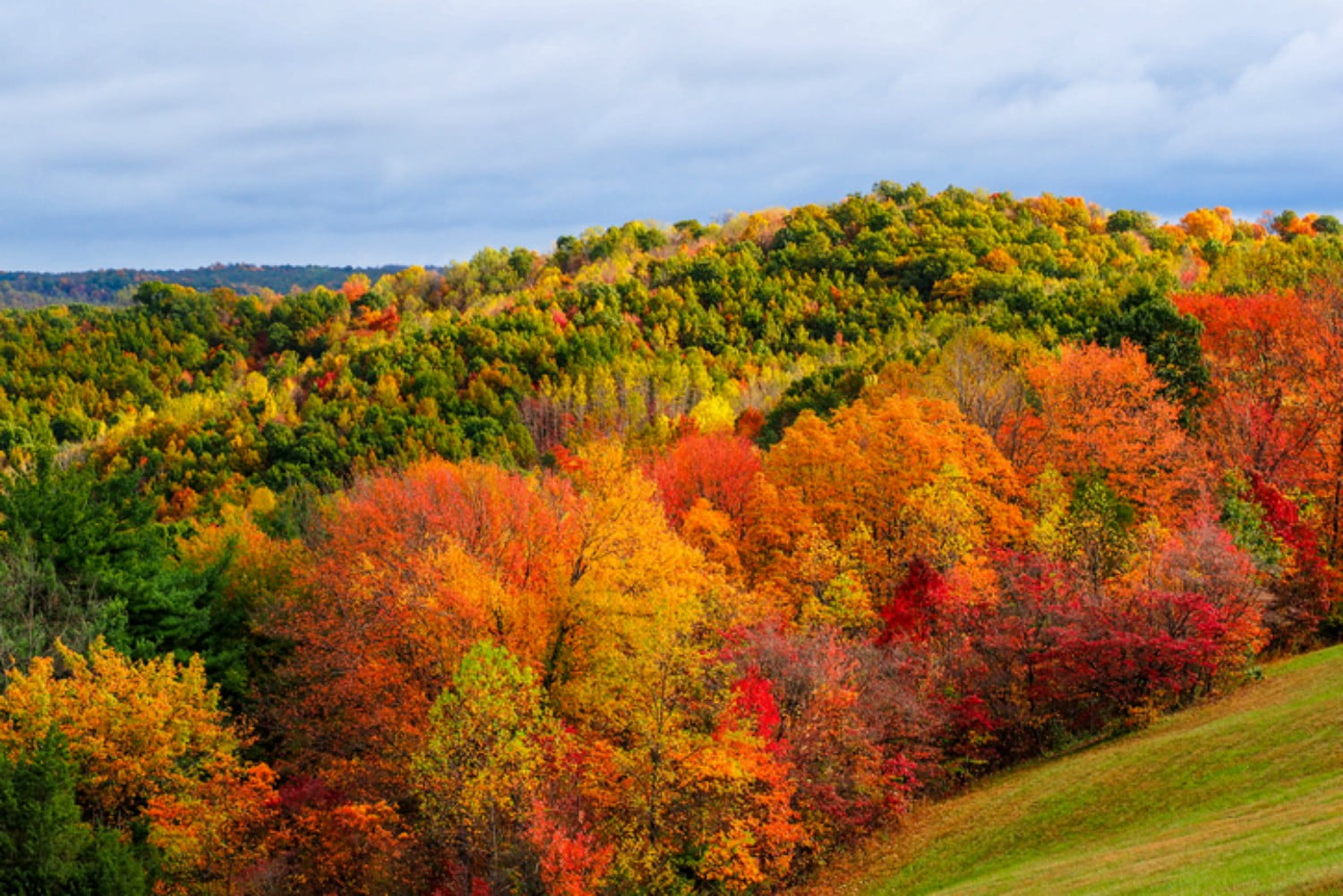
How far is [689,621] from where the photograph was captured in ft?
117

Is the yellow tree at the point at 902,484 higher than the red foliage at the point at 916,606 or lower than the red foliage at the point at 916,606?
higher

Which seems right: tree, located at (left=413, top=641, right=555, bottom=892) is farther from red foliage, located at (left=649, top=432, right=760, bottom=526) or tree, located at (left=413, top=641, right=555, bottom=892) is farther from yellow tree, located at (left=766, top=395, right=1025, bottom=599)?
red foliage, located at (left=649, top=432, right=760, bottom=526)

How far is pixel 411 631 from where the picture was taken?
40094 mm

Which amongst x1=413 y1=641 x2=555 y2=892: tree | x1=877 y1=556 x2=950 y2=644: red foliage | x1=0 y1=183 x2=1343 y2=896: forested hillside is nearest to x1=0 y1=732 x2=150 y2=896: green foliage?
x1=0 y1=183 x2=1343 y2=896: forested hillside

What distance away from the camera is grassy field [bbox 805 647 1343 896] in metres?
19.8

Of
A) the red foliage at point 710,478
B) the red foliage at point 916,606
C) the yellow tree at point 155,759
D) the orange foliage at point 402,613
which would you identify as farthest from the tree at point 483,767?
the red foliage at point 710,478

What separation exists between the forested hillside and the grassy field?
207 cm

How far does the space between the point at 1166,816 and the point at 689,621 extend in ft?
51.2

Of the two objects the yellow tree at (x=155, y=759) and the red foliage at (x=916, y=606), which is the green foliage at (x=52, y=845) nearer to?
the yellow tree at (x=155, y=759)

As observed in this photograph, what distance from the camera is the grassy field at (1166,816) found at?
19781mm

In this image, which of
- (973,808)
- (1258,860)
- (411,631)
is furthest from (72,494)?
(1258,860)

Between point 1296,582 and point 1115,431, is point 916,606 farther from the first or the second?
point 1115,431

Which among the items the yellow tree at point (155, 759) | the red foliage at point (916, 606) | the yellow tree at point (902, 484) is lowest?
the yellow tree at point (155, 759)

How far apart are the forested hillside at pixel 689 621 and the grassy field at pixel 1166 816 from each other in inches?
81.6
